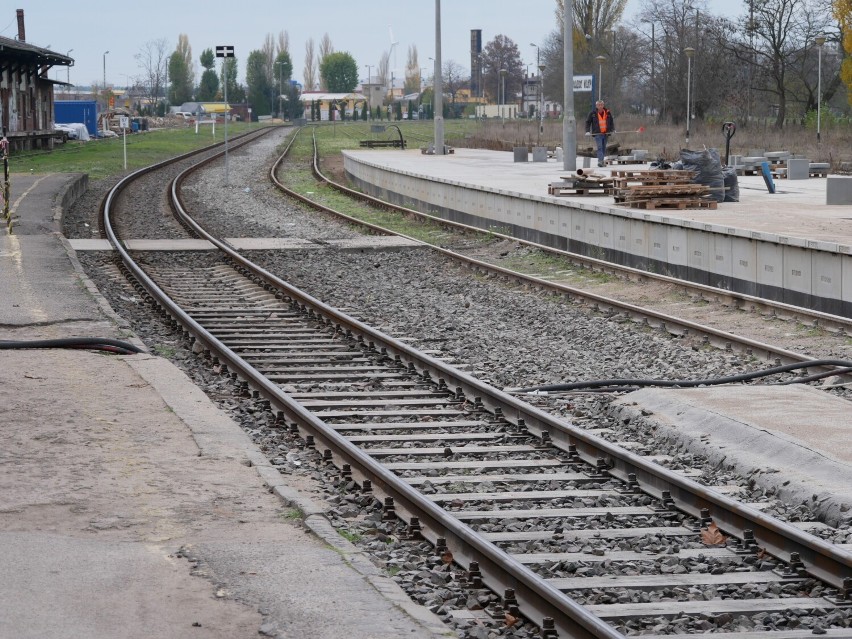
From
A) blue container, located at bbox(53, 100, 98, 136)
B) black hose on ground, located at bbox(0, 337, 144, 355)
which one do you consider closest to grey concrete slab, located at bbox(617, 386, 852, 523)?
black hose on ground, located at bbox(0, 337, 144, 355)

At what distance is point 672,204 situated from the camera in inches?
947

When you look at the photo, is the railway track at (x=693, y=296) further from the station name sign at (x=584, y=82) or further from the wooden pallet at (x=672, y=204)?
the station name sign at (x=584, y=82)

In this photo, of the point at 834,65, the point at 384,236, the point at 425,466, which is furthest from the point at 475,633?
the point at 834,65

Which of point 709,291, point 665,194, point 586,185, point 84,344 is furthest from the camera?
point 586,185

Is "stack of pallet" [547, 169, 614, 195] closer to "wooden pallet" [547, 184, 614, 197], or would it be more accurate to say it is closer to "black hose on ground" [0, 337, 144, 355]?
"wooden pallet" [547, 184, 614, 197]

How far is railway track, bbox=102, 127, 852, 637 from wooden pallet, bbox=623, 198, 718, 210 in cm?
1127

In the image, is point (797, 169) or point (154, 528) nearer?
point (154, 528)

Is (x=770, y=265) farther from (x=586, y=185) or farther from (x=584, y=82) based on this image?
(x=584, y=82)

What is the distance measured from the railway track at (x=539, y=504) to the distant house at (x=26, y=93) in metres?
52.4

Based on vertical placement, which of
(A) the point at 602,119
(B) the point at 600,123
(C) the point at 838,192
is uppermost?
(A) the point at 602,119

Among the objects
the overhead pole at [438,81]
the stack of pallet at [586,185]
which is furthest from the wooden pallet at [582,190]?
the overhead pole at [438,81]

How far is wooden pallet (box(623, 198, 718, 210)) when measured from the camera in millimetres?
23859

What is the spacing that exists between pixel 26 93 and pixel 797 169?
172 ft

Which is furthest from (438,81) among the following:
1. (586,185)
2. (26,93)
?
(26,93)
